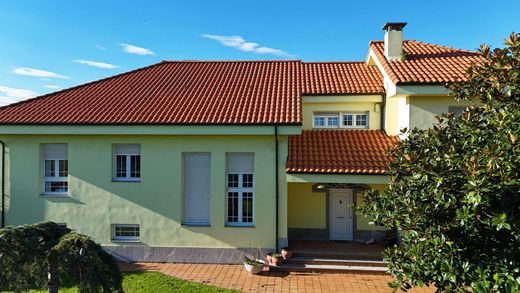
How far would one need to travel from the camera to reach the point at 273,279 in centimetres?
1136

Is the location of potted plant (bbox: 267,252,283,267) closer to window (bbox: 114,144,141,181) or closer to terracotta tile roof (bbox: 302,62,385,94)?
window (bbox: 114,144,141,181)

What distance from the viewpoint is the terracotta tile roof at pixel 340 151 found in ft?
40.1

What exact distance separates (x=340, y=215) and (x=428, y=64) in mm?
7756

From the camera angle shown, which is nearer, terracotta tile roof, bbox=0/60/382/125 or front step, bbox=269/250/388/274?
front step, bbox=269/250/388/274

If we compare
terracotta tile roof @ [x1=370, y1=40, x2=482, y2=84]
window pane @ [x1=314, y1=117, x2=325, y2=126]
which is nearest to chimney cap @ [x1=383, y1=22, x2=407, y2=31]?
terracotta tile roof @ [x1=370, y1=40, x2=482, y2=84]

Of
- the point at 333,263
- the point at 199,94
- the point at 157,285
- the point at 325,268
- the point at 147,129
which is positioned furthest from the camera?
the point at 199,94

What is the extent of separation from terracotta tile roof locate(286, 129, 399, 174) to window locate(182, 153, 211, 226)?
11.1ft

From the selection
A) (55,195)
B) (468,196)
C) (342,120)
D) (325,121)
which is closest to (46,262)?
(55,195)

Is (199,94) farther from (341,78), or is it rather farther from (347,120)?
(341,78)

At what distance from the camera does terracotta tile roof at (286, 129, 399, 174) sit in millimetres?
12227

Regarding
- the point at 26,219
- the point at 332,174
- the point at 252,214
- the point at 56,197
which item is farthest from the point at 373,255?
the point at 26,219

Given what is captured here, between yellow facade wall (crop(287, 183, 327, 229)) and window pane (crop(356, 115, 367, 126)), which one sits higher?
window pane (crop(356, 115, 367, 126))

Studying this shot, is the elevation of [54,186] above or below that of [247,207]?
above

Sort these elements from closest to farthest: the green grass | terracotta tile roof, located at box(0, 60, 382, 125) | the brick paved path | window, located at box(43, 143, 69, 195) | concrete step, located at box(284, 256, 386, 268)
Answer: the green grass
the brick paved path
concrete step, located at box(284, 256, 386, 268)
terracotta tile roof, located at box(0, 60, 382, 125)
window, located at box(43, 143, 69, 195)
